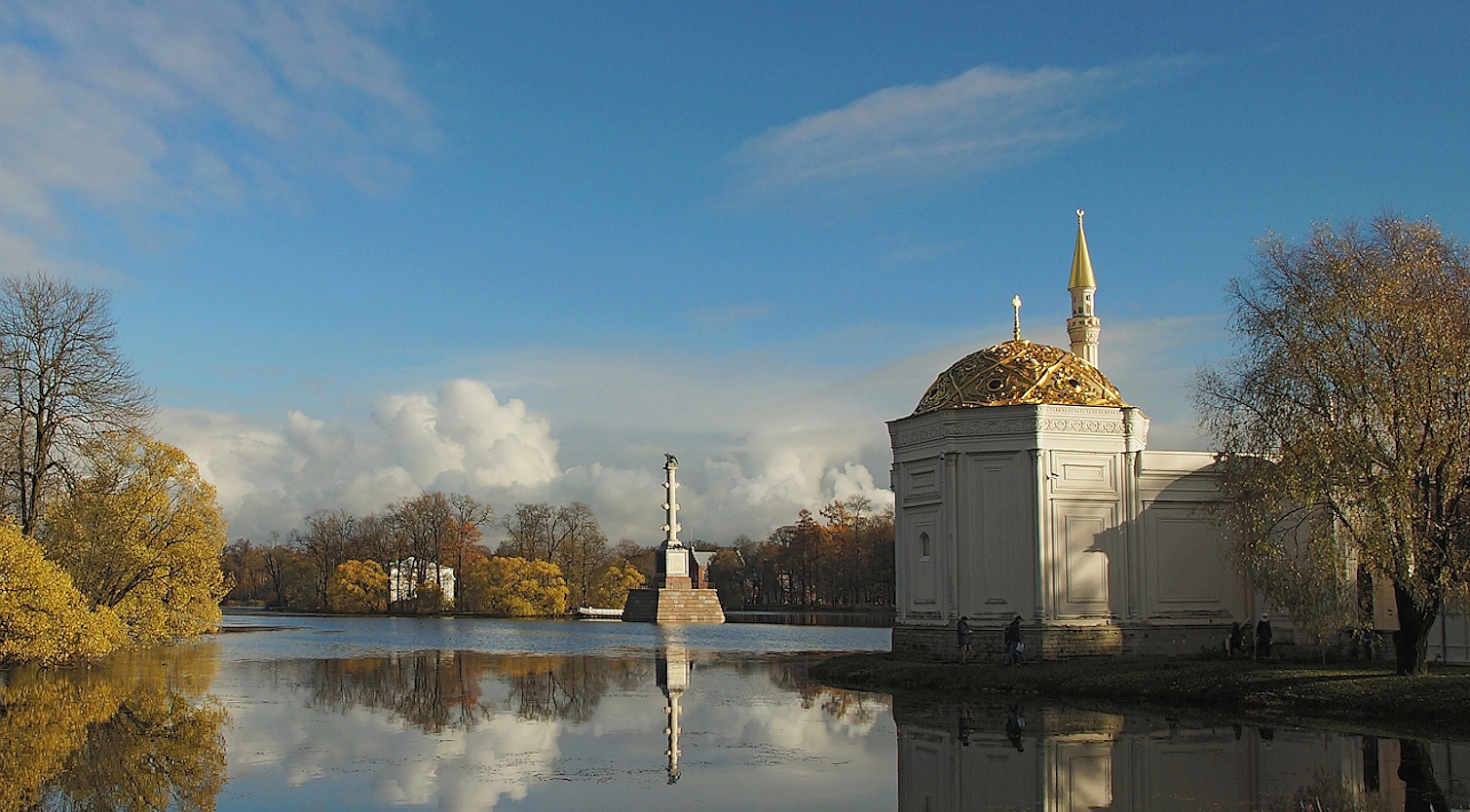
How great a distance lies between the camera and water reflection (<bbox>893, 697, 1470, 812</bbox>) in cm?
1288

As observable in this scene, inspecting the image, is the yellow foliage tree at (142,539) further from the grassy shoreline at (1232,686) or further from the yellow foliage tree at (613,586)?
the yellow foliage tree at (613,586)

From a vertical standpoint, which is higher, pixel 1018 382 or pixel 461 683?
pixel 1018 382

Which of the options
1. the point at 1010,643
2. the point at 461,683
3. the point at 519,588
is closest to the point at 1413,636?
the point at 1010,643

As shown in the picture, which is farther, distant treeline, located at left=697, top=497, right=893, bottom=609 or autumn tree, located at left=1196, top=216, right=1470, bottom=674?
distant treeline, located at left=697, top=497, right=893, bottom=609

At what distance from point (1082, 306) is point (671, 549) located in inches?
1741

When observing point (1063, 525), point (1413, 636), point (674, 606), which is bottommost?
point (674, 606)

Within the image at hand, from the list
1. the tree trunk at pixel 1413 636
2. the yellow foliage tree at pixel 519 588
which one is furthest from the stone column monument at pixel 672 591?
the tree trunk at pixel 1413 636

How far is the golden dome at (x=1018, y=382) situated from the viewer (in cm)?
3061

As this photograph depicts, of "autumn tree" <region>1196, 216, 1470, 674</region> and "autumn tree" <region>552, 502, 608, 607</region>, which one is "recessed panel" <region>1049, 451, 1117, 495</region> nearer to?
"autumn tree" <region>1196, 216, 1470, 674</region>

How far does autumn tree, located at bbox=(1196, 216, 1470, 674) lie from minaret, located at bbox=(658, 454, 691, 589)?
60880 millimetres

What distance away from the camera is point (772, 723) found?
20922 millimetres

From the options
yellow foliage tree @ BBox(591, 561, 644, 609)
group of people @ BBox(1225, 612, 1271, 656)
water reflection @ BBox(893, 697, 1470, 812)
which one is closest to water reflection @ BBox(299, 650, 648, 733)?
water reflection @ BBox(893, 697, 1470, 812)

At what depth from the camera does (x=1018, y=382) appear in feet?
101

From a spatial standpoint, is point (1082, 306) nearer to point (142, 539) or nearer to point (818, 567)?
point (142, 539)
